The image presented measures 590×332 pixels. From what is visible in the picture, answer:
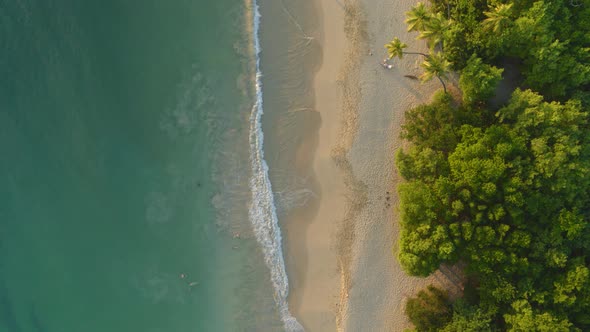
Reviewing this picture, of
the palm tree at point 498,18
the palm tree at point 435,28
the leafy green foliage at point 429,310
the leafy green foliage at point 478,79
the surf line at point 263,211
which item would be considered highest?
the palm tree at point 498,18

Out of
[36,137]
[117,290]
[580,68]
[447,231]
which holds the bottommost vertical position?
[117,290]

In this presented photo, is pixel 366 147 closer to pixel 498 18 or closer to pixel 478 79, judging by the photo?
pixel 478 79

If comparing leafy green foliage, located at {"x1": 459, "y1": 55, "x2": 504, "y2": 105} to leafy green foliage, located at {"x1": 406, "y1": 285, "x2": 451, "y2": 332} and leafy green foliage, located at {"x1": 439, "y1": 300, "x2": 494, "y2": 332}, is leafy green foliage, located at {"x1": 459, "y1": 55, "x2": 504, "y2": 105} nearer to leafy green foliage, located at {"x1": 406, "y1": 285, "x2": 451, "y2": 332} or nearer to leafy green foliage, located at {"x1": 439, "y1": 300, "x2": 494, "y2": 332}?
leafy green foliage, located at {"x1": 406, "y1": 285, "x2": 451, "y2": 332}

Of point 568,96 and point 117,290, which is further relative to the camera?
point 117,290

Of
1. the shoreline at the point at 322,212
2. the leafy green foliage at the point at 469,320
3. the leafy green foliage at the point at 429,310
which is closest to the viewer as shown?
the leafy green foliage at the point at 469,320

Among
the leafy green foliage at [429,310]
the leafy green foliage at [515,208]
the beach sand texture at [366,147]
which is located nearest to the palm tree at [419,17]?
the beach sand texture at [366,147]

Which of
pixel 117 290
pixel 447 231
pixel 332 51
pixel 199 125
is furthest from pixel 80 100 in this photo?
pixel 447 231

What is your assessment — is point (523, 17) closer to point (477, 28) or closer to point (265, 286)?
point (477, 28)

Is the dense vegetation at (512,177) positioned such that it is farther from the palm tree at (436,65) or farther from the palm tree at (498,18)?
the palm tree at (436,65)
